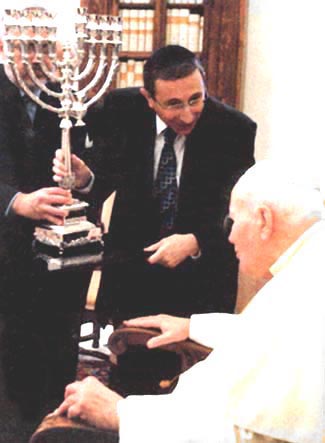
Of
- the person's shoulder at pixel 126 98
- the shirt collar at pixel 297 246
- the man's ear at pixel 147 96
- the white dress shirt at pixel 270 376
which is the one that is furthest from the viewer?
the person's shoulder at pixel 126 98

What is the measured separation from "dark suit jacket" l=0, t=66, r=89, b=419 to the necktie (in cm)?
37

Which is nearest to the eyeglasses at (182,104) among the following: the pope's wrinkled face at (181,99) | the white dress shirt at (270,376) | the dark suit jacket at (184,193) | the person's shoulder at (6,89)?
the pope's wrinkled face at (181,99)

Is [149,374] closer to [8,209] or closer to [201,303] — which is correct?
[201,303]

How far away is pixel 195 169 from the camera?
99.5 inches

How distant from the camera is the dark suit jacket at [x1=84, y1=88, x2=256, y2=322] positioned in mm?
2406

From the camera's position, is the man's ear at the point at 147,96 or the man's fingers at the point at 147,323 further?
the man's ear at the point at 147,96

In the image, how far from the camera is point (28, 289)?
2311 millimetres

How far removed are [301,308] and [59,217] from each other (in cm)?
123

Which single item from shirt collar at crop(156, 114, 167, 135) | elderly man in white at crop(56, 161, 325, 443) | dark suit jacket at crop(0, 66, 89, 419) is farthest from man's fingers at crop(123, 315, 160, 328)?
shirt collar at crop(156, 114, 167, 135)

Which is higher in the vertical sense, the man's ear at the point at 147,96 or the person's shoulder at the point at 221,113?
the man's ear at the point at 147,96

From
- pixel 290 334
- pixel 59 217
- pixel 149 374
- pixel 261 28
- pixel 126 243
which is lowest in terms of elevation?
pixel 149 374

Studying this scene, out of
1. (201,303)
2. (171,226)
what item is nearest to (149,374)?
(201,303)

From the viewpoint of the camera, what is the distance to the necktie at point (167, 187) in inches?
99.5

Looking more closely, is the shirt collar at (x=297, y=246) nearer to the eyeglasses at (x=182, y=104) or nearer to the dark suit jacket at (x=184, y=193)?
the dark suit jacket at (x=184, y=193)
